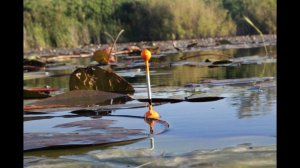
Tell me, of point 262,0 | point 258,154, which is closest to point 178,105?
point 258,154

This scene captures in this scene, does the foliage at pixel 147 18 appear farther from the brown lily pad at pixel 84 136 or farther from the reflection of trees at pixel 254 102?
the brown lily pad at pixel 84 136

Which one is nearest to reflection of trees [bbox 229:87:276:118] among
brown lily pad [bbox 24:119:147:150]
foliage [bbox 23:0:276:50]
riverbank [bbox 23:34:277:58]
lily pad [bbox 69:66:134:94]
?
brown lily pad [bbox 24:119:147:150]

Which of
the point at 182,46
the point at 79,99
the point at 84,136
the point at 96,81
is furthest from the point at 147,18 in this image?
the point at 84,136

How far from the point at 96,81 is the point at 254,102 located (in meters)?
→ 0.94

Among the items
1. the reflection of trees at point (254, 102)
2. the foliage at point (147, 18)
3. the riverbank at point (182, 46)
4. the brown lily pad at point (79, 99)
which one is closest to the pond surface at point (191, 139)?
the reflection of trees at point (254, 102)

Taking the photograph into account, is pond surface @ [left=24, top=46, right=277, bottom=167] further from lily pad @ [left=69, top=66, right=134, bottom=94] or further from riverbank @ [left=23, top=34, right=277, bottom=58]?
riverbank @ [left=23, top=34, right=277, bottom=58]

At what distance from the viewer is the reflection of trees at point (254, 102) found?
2293 mm

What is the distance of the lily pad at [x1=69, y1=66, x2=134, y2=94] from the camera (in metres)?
3.06

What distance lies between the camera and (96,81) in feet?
10.4

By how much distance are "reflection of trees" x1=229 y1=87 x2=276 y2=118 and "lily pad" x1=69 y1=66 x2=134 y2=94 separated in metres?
0.68

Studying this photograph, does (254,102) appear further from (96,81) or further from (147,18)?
(147,18)
